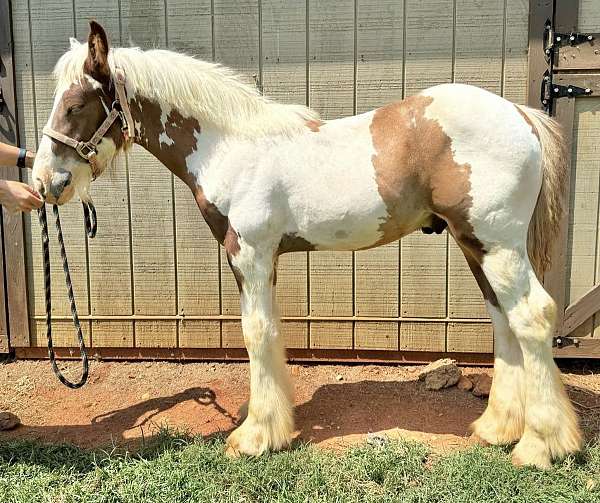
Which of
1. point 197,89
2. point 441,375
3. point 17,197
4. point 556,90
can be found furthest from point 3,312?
point 556,90

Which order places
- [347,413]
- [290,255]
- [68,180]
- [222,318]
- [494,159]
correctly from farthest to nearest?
[222,318] → [290,255] → [347,413] → [68,180] → [494,159]

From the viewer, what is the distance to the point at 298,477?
105 inches

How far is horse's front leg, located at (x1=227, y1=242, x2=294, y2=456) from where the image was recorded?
2.78 m

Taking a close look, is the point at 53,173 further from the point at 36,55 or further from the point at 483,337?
the point at 483,337

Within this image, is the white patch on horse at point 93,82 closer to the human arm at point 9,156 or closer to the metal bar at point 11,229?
the human arm at point 9,156

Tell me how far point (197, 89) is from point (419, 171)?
3.77ft

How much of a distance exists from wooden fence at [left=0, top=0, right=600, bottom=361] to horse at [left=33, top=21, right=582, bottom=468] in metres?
1.06

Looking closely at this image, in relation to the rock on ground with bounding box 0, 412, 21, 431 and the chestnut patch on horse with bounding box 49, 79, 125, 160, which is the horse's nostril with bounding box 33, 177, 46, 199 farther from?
the rock on ground with bounding box 0, 412, 21, 431

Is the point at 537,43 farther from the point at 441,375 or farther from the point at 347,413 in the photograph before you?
the point at 347,413

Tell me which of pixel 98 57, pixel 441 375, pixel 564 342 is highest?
pixel 98 57

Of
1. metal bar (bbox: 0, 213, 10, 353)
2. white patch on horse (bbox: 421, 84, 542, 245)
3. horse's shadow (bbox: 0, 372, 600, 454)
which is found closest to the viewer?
white patch on horse (bbox: 421, 84, 542, 245)

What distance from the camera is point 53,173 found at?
8.98 ft

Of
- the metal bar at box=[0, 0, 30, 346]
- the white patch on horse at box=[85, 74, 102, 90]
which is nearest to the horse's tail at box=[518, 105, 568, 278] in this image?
the white patch on horse at box=[85, 74, 102, 90]

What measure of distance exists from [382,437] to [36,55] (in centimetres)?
343
